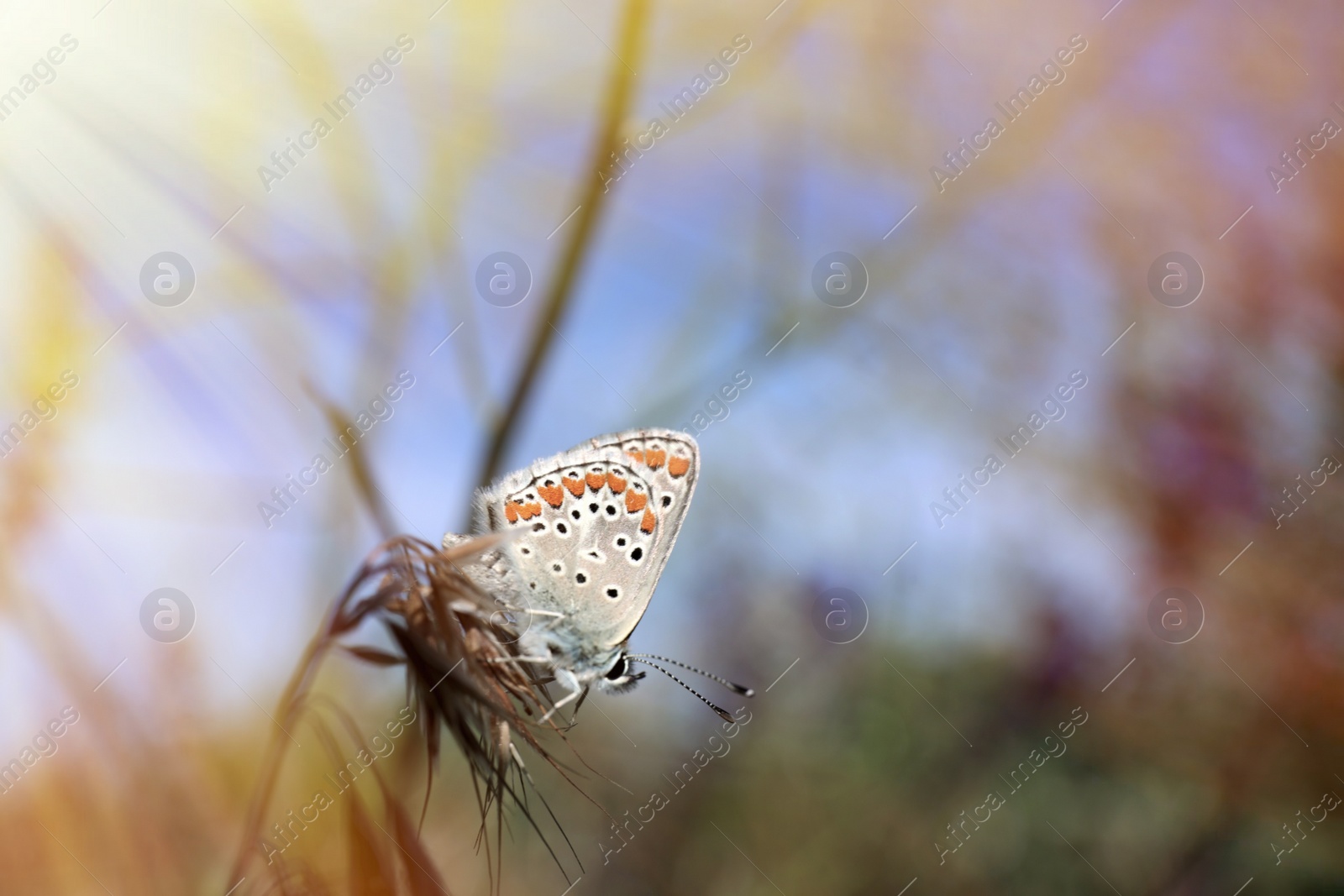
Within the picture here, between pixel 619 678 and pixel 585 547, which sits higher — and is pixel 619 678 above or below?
below

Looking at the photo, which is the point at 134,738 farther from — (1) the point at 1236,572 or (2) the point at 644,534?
(1) the point at 1236,572

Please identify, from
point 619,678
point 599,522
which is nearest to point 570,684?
point 619,678

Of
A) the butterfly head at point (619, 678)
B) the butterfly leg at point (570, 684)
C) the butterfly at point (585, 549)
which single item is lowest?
the butterfly head at point (619, 678)

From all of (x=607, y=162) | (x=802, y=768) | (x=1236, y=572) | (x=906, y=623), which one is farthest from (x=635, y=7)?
(x=1236, y=572)

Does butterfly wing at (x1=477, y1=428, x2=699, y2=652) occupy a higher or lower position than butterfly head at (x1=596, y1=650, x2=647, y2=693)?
higher

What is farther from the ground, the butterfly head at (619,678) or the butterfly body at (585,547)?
the butterfly body at (585,547)

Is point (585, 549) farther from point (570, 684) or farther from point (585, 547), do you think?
point (570, 684)
